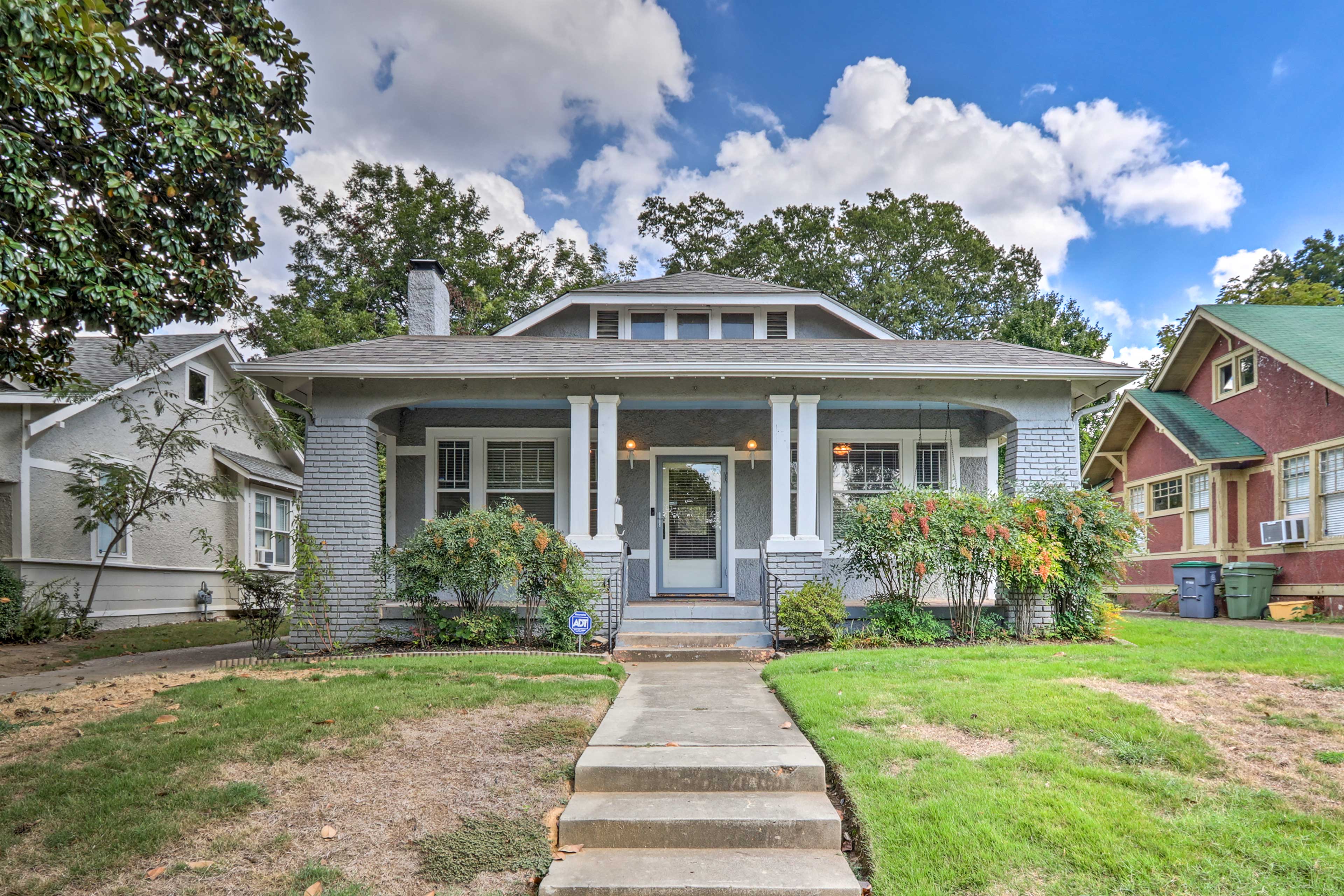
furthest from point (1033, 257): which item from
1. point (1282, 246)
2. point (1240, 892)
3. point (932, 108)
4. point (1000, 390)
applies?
point (1240, 892)

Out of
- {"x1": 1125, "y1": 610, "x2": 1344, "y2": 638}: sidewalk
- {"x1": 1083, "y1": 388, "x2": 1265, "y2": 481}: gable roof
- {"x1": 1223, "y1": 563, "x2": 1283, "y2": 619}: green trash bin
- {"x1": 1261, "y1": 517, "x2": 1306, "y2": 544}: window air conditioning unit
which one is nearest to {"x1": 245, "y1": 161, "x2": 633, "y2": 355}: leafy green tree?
{"x1": 1083, "y1": 388, "x2": 1265, "y2": 481}: gable roof

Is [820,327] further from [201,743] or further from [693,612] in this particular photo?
[201,743]

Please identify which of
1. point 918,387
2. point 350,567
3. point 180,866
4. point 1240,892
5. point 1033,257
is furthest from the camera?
point 1033,257

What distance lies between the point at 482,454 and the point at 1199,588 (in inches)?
499

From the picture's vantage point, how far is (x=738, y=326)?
12484 millimetres

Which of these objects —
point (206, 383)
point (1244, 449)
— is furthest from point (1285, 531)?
point (206, 383)

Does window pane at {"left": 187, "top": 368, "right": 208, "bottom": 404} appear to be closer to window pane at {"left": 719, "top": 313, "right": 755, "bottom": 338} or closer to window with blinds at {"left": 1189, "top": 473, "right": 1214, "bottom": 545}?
window pane at {"left": 719, "top": 313, "right": 755, "bottom": 338}

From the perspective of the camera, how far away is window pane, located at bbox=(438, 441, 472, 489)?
424 inches

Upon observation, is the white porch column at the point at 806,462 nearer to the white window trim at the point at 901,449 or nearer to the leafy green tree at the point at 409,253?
the white window trim at the point at 901,449

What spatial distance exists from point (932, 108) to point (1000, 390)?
527 inches

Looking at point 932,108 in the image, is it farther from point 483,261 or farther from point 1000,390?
point 483,261

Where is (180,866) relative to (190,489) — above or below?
below

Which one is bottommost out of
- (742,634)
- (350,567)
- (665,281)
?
(742,634)

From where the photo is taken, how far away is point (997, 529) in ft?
26.6
